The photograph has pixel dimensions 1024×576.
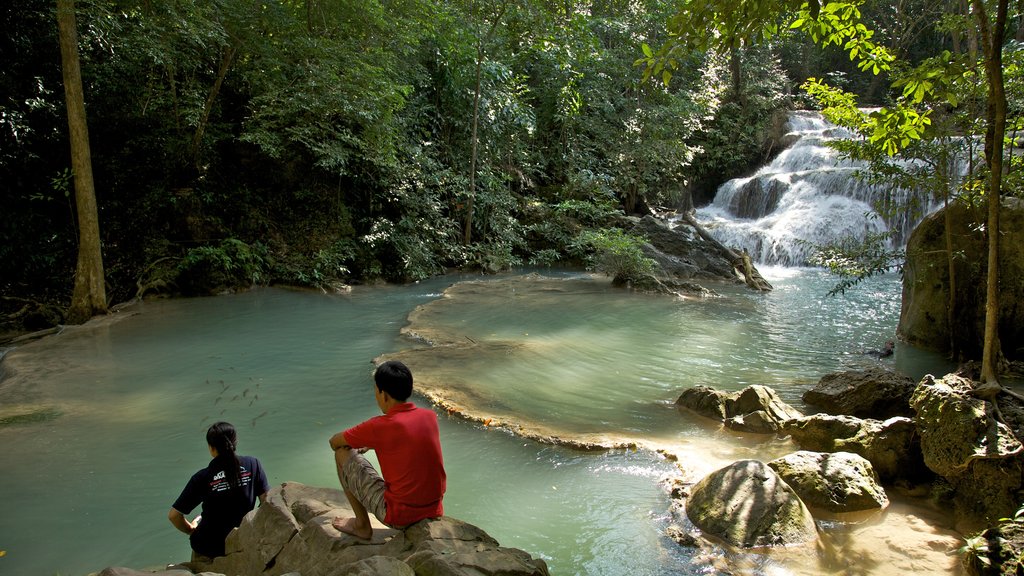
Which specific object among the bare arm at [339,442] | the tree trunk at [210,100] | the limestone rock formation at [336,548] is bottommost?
the limestone rock formation at [336,548]

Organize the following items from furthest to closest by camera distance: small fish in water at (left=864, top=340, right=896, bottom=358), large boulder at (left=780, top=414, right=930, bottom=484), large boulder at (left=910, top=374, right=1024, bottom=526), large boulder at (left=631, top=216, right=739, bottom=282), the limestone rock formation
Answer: large boulder at (left=631, top=216, right=739, bottom=282)
small fish in water at (left=864, top=340, right=896, bottom=358)
large boulder at (left=780, top=414, right=930, bottom=484)
large boulder at (left=910, top=374, right=1024, bottom=526)
the limestone rock formation

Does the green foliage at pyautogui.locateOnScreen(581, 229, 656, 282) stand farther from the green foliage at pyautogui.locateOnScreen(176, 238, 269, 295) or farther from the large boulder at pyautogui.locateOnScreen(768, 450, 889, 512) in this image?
the large boulder at pyautogui.locateOnScreen(768, 450, 889, 512)

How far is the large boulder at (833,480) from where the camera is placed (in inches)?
161

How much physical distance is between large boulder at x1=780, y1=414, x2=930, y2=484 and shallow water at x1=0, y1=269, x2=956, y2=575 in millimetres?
273

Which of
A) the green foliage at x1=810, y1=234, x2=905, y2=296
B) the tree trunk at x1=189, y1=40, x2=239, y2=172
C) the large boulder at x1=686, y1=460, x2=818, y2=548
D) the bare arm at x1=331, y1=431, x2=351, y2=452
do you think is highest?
the tree trunk at x1=189, y1=40, x2=239, y2=172

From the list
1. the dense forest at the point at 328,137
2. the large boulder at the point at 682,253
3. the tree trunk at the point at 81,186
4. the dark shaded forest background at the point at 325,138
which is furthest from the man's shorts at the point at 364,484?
the large boulder at the point at 682,253

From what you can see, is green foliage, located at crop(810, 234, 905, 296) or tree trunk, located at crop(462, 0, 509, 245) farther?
tree trunk, located at crop(462, 0, 509, 245)

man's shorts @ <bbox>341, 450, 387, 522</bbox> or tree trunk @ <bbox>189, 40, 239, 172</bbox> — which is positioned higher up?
tree trunk @ <bbox>189, 40, 239, 172</bbox>

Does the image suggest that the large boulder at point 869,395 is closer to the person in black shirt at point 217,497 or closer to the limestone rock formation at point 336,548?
the limestone rock formation at point 336,548

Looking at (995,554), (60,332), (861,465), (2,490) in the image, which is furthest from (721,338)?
(60,332)

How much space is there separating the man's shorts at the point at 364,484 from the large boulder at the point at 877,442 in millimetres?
3897

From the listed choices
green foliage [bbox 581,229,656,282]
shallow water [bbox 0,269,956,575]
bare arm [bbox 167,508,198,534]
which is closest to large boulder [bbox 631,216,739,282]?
green foliage [bbox 581,229,656,282]

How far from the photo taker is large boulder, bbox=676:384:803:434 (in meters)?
5.45

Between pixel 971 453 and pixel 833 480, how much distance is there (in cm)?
91
